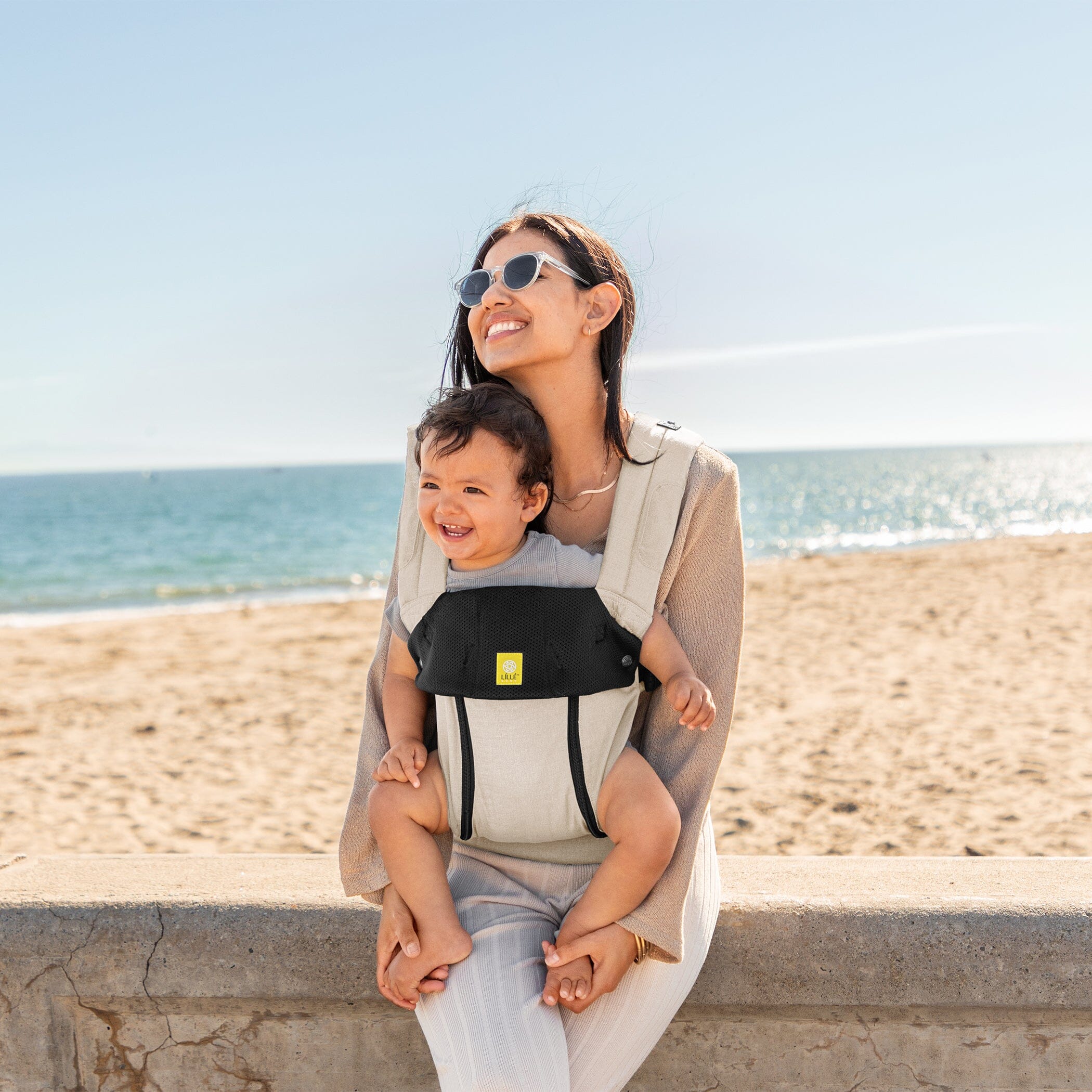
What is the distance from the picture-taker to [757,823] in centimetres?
514

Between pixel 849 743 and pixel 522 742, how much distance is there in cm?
538

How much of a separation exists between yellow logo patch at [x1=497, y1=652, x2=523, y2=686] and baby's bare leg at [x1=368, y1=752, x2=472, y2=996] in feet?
0.82

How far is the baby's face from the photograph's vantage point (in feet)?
5.89

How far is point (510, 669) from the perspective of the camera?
1.71 metres

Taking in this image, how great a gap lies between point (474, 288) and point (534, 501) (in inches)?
20.4

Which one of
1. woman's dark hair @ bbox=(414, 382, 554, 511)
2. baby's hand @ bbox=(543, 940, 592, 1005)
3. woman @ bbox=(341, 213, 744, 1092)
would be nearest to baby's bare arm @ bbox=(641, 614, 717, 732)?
woman @ bbox=(341, 213, 744, 1092)

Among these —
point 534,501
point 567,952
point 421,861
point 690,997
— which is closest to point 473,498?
point 534,501

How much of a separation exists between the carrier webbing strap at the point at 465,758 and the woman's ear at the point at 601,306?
85 centimetres

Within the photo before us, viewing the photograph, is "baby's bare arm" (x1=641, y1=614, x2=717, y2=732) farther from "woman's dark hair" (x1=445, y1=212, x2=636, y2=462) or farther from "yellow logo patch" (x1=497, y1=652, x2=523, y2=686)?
"woman's dark hair" (x1=445, y1=212, x2=636, y2=462)

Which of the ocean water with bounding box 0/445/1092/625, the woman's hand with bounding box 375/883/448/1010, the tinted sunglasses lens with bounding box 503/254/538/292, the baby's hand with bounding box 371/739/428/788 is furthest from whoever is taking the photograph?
the ocean water with bounding box 0/445/1092/625

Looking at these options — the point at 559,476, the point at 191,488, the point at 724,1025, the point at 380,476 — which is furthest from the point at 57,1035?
the point at 380,476

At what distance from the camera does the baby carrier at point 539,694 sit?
1.71 meters

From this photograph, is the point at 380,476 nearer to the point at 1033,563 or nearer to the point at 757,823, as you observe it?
the point at 1033,563

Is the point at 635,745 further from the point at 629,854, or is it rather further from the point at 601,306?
the point at 601,306
